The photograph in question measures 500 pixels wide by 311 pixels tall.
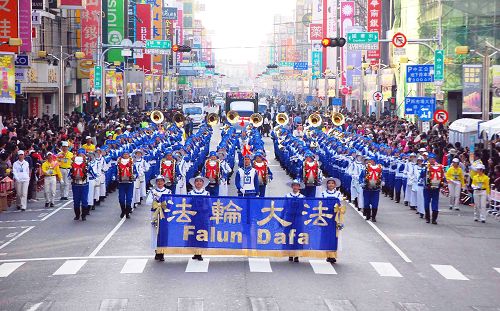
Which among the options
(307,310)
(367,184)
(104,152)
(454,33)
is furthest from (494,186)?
(454,33)

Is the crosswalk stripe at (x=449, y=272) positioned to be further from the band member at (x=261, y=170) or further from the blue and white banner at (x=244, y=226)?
the band member at (x=261, y=170)

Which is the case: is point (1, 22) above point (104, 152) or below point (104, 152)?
above

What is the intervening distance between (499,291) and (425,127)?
2812cm

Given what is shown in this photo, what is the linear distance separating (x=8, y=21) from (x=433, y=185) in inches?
805

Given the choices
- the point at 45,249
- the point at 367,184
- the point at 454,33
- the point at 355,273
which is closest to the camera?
the point at 355,273

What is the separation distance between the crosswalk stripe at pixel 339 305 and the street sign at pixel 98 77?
4670cm

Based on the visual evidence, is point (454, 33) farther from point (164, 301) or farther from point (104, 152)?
A: point (164, 301)

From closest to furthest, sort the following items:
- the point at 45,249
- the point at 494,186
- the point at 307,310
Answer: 1. the point at 307,310
2. the point at 45,249
3. the point at 494,186

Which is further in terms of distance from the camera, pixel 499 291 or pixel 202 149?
pixel 202 149

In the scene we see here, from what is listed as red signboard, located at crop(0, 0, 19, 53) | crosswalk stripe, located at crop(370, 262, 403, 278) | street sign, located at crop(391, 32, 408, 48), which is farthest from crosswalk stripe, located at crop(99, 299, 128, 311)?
street sign, located at crop(391, 32, 408, 48)

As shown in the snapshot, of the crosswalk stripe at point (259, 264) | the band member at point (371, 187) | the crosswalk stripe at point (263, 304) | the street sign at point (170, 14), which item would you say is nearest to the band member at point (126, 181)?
the band member at point (371, 187)

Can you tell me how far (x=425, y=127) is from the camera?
44.0 m

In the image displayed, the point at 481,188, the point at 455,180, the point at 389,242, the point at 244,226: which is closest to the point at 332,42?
the point at 455,180

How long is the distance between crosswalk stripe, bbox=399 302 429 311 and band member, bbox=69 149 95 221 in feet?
38.3
